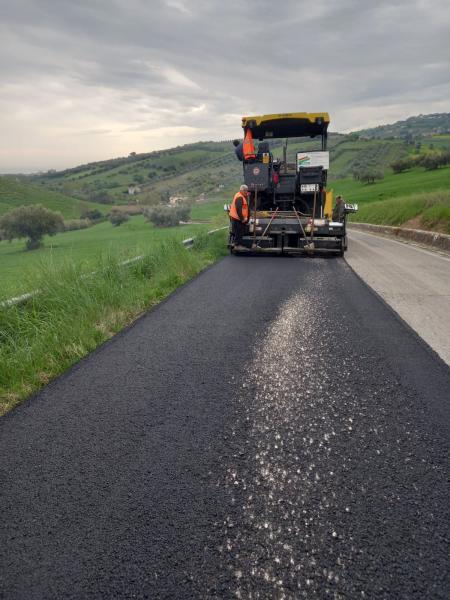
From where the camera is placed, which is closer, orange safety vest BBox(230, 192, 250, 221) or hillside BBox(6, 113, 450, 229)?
orange safety vest BBox(230, 192, 250, 221)

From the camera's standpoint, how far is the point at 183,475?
2.00 metres

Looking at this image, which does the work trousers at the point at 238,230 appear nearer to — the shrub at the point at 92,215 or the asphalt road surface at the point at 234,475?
the asphalt road surface at the point at 234,475

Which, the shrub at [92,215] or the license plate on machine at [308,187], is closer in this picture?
the license plate on machine at [308,187]

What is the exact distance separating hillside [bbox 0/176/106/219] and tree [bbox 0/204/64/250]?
19.6 meters

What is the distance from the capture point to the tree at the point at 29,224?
133ft

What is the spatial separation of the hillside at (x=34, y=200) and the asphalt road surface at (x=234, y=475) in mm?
65187

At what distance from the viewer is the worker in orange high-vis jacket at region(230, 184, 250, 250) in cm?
966

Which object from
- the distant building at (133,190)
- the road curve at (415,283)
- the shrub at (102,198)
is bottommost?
the road curve at (415,283)

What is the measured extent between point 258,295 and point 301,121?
21.1ft

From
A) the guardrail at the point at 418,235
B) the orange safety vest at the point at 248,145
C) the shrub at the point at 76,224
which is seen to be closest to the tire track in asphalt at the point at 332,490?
the orange safety vest at the point at 248,145

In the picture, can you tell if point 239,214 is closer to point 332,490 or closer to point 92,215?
point 332,490

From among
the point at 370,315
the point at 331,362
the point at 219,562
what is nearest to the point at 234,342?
the point at 331,362

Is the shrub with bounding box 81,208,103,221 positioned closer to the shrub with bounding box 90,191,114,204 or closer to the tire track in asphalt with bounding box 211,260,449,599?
the shrub with bounding box 90,191,114,204

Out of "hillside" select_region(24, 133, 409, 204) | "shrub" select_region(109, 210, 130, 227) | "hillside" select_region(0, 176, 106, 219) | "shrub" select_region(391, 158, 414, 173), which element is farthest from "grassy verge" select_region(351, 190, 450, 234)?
"hillside" select_region(0, 176, 106, 219)
